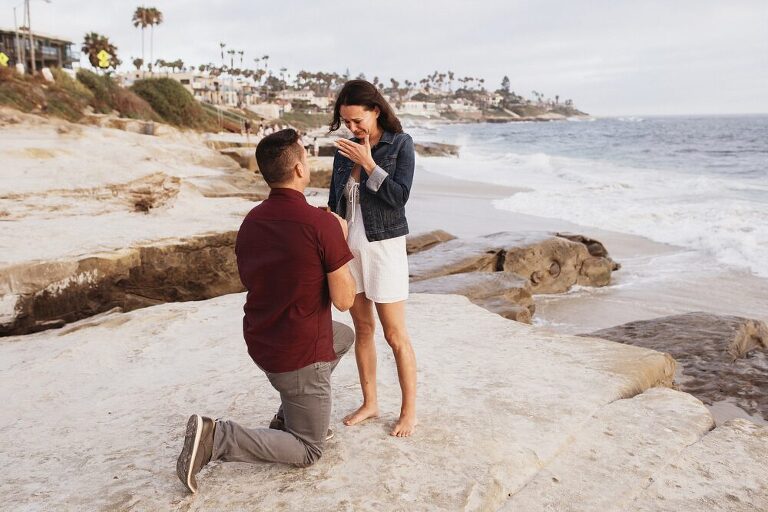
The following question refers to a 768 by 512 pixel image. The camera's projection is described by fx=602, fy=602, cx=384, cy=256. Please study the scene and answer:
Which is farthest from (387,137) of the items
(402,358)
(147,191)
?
(147,191)

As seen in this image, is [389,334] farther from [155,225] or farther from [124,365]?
[155,225]

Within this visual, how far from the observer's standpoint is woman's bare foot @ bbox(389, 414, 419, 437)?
10.8 ft

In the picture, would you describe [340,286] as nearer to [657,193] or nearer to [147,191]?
[147,191]

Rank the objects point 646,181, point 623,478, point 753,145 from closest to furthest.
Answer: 1. point 623,478
2. point 646,181
3. point 753,145

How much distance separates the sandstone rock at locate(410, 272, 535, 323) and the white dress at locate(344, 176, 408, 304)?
387 centimetres

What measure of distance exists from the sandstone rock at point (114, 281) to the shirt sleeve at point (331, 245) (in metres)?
4.50

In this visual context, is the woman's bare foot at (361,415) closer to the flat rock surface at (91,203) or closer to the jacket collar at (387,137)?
the jacket collar at (387,137)

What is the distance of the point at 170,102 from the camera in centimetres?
3631

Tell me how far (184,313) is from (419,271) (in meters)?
3.51

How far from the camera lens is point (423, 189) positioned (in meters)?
22.4

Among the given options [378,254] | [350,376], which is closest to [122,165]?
[350,376]

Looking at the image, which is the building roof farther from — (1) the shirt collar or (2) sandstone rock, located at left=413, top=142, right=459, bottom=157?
(1) the shirt collar

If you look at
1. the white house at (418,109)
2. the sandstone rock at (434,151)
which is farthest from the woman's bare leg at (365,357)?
the white house at (418,109)

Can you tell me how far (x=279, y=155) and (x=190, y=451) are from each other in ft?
4.53
